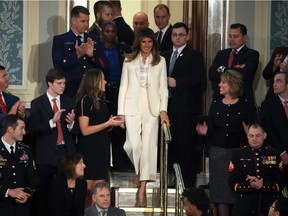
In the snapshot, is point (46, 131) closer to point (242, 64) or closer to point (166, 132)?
point (166, 132)

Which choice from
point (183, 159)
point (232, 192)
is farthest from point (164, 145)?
point (232, 192)

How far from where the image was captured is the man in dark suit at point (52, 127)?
11.4m

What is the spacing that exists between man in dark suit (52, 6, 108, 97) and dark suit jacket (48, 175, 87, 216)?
1.87m

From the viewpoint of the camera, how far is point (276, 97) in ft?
40.2

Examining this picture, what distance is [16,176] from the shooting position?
10852 mm

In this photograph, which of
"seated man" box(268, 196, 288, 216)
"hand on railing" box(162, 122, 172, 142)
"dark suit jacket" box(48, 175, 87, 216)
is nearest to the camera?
"seated man" box(268, 196, 288, 216)

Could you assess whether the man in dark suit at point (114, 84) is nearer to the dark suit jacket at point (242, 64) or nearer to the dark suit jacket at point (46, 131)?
the dark suit jacket at point (46, 131)

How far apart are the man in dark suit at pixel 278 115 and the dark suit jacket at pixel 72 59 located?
2042 mm

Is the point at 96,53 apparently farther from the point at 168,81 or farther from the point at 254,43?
the point at 254,43

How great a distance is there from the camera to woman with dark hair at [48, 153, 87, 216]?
35.7 ft

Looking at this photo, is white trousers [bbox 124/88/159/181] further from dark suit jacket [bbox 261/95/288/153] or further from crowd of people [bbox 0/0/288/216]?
dark suit jacket [bbox 261/95/288/153]

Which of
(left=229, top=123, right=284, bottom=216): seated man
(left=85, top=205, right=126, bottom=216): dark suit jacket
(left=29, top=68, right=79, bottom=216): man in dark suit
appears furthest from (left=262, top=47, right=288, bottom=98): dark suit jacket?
(left=85, top=205, right=126, bottom=216): dark suit jacket

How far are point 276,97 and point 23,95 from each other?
344cm

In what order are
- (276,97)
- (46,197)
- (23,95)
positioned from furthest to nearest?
1. (23,95)
2. (276,97)
3. (46,197)
